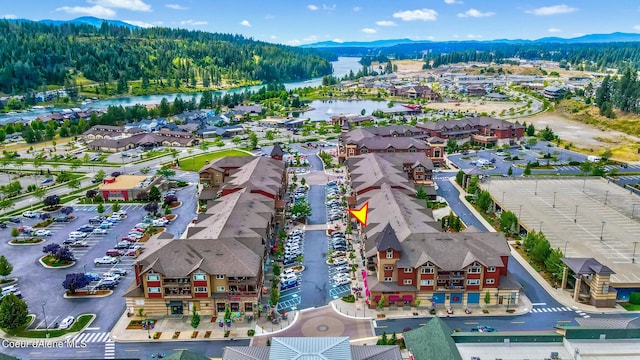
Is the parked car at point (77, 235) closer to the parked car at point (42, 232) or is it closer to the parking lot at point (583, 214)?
Result: the parked car at point (42, 232)

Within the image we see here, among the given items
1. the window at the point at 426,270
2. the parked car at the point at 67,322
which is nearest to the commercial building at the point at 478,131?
the window at the point at 426,270

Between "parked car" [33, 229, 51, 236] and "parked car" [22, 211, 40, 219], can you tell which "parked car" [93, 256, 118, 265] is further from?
"parked car" [22, 211, 40, 219]

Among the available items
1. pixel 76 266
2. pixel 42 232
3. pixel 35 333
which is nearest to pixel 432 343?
pixel 35 333

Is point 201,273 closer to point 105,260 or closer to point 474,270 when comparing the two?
point 105,260

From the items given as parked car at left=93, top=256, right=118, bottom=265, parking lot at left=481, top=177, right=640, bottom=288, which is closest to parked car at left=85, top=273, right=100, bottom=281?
parked car at left=93, top=256, right=118, bottom=265

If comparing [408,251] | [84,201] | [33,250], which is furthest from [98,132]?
[408,251]
